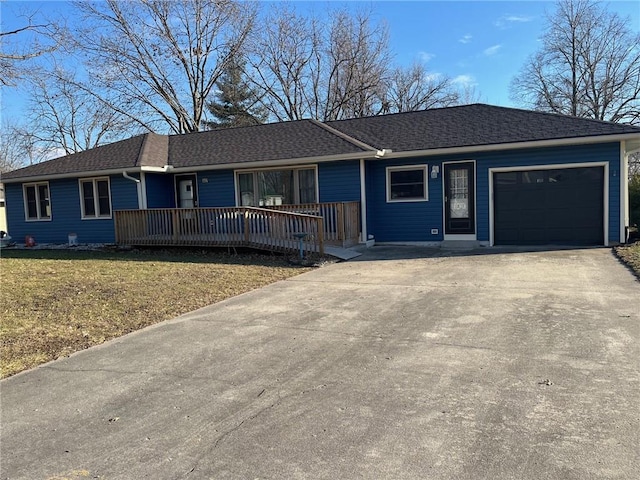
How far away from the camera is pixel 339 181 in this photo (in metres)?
13.7

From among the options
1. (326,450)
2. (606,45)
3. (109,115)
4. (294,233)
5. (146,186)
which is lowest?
(326,450)

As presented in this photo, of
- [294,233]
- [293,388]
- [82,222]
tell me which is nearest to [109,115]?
[82,222]

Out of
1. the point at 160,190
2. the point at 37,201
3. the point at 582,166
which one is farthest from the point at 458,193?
the point at 37,201

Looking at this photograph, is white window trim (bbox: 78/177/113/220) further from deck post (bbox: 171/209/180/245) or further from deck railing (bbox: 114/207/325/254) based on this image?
deck post (bbox: 171/209/180/245)

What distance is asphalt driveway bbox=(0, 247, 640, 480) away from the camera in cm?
269

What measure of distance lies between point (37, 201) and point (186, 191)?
5735 mm

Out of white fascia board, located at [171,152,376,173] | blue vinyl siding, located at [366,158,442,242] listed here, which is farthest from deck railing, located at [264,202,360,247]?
white fascia board, located at [171,152,376,173]

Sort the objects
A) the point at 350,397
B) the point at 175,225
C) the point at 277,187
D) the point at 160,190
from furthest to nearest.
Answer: the point at 160,190, the point at 277,187, the point at 175,225, the point at 350,397

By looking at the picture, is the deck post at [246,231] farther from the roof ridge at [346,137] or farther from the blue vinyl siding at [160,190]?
the blue vinyl siding at [160,190]

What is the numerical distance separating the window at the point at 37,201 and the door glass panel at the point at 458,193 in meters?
13.6

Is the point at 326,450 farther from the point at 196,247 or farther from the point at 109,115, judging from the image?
the point at 109,115

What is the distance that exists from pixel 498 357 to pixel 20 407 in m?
3.91

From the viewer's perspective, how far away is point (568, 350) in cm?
436

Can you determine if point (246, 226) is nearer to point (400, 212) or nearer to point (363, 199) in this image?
point (363, 199)
